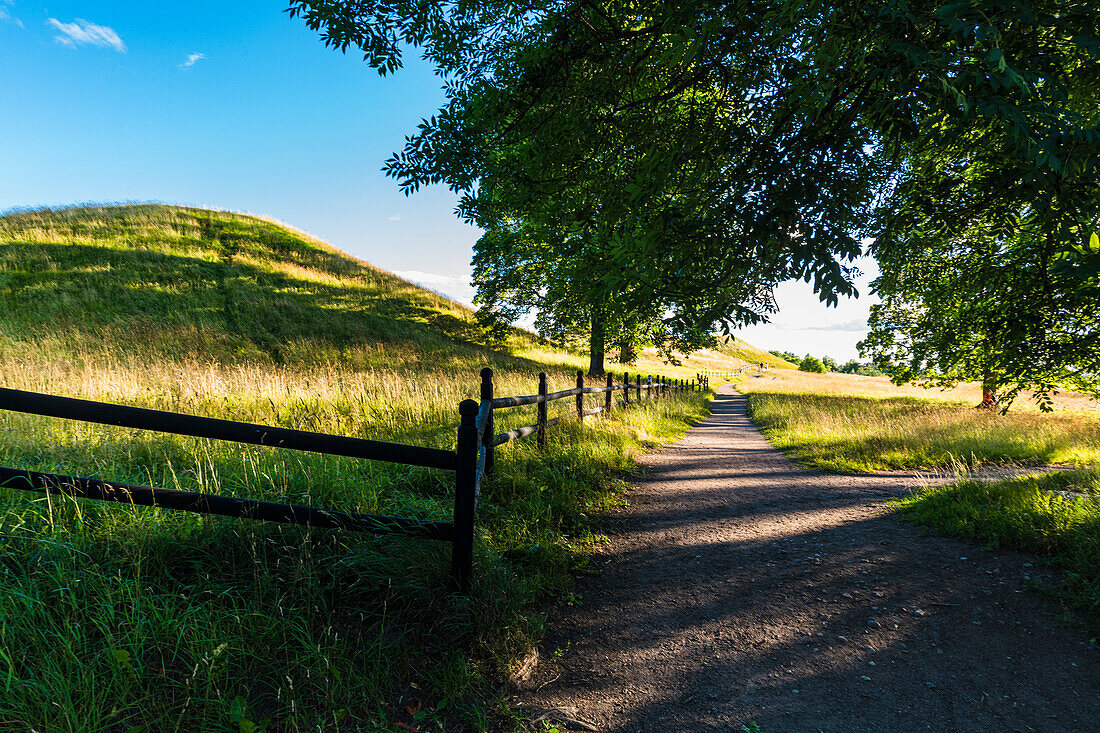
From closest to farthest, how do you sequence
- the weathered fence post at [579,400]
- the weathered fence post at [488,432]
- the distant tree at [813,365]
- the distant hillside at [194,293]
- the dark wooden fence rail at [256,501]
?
the dark wooden fence rail at [256,501] < the weathered fence post at [488,432] < the weathered fence post at [579,400] < the distant hillside at [194,293] < the distant tree at [813,365]

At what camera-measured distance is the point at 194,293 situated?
75.7 ft

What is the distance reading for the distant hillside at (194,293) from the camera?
56.2 feet

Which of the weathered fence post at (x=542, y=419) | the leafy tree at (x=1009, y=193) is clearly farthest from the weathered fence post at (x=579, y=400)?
the leafy tree at (x=1009, y=193)

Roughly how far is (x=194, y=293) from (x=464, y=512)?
27953 mm

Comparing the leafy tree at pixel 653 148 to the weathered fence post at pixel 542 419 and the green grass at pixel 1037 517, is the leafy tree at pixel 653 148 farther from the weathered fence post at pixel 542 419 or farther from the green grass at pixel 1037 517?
the green grass at pixel 1037 517

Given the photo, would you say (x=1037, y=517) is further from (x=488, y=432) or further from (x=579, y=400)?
(x=579, y=400)

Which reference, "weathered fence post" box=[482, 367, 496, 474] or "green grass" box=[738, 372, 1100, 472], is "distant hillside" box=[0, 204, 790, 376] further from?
"weathered fence post" box=[482, 367, 496, 474]

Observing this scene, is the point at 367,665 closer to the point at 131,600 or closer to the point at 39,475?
the point at 131,600

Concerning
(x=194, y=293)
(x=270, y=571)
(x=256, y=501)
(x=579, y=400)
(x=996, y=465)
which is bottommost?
(x=996, y=465)

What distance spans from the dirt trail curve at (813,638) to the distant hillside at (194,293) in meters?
16.6

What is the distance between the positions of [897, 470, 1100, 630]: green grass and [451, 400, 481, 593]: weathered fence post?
4.46m

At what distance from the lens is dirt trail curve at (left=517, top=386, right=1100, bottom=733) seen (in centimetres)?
244

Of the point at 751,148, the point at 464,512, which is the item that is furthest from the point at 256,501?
the point at 751,148

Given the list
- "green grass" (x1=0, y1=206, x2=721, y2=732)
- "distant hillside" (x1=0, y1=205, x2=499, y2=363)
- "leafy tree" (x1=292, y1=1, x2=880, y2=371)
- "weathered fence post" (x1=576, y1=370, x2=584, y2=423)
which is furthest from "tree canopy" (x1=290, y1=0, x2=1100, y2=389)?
"distant hillside" (x1=0, y1=205, x2=499, y2=363)
